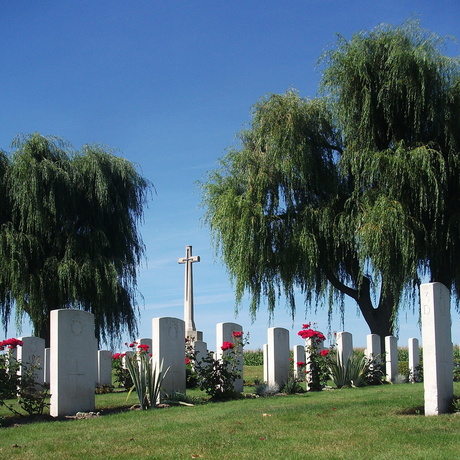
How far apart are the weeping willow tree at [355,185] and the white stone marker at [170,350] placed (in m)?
6.01

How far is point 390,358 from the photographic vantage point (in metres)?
19.5

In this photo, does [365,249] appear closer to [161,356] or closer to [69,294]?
[161,356]

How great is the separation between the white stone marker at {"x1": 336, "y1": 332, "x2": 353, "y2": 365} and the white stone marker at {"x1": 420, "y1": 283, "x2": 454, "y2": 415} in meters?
6.90

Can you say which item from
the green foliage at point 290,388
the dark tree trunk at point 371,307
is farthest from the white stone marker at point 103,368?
the dark tree trunk at point 371,307

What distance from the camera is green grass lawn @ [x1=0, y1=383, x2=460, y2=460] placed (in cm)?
724

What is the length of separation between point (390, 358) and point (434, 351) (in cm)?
1029

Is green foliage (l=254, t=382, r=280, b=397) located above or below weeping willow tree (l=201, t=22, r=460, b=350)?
below

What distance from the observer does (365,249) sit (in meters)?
17.7

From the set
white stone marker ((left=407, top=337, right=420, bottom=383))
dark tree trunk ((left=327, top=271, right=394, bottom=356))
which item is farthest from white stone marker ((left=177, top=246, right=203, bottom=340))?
white stone marker ((left=407, top=337, right=420, bottom=383))

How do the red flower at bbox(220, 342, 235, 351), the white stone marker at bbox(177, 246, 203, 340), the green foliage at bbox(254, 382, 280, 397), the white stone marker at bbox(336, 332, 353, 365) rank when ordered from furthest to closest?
the white stone marker at bbox(177, 246, 203, 340) → the white stone marker at bbox(336, 332, 353, 365) → the green foliage at bbox(254, 382, 280, 397) → the red flower at bbox(220, 342, 235, 351)

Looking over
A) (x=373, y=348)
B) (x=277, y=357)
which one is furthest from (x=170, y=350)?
(x=373, y=348)

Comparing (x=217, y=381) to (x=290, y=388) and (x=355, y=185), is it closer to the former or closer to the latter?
(x=290, y=388)

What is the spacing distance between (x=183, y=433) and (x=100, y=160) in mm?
17633

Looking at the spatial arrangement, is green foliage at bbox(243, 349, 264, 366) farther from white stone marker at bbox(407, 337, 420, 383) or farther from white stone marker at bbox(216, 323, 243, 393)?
white stone marker at bbox(216, 323, 243, 393)
